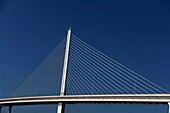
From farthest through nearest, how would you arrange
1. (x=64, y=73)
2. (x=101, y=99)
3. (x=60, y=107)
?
(x=60, y=107) < (x=64, y=73) < (x=101, y=99)

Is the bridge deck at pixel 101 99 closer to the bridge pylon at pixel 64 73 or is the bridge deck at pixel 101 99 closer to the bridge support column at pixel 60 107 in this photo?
the bridge support column at pixel 60 107

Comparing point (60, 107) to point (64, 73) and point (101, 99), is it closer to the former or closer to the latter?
point (64, 73)

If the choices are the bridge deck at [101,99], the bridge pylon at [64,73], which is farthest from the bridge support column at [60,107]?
the bridge deck at [101,99]

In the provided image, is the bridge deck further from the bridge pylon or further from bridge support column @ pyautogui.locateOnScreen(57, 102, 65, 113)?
the bridge pylon

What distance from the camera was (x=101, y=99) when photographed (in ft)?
112

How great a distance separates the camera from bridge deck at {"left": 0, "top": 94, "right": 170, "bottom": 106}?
28406mm

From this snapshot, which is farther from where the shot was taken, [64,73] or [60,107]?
[60,107]

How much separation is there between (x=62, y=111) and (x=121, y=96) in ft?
31.2

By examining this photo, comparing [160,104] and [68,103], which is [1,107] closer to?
[68,103]

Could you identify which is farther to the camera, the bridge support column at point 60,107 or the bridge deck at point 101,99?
the bridge support column at point 60,107

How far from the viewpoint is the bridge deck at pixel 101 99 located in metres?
28.4

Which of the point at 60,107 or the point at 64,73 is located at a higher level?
the point at 64,73

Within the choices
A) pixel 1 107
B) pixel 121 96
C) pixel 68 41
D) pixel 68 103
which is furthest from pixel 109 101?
pixel 1 107

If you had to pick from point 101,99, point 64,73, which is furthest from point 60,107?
point 101,99
